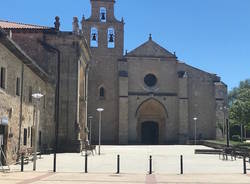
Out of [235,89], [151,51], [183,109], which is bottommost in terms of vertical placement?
[183,109]

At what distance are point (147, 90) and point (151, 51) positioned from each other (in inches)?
210

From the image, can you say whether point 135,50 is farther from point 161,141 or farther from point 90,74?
point 161,141

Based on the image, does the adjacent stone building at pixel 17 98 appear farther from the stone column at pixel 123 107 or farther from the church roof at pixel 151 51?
the church roof at pixel 151 51

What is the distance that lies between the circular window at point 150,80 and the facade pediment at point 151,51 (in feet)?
9.15

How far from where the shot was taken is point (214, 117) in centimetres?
4919

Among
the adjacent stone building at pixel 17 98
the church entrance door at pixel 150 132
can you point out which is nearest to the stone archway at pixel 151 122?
the church entrance door at pixel 150 132

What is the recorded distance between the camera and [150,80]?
49.1 m

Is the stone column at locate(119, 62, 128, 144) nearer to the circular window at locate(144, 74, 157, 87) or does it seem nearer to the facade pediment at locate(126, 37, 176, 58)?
the circular window at locate(144, 74, 157, 87)

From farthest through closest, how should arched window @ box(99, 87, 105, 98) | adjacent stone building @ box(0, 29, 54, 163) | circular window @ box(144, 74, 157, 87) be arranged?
circular window @ box(144, 74, 157, 87)
arched window @ box(99, 87, 105, 98)
adjacent stone building @ box(0, 29, 54, 163)

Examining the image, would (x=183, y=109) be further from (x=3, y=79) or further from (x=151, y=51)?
(x=3, y=79)

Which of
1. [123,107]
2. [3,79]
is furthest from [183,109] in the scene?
[3,79]

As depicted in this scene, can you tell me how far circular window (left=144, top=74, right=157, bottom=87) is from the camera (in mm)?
48969

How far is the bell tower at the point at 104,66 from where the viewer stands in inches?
1845

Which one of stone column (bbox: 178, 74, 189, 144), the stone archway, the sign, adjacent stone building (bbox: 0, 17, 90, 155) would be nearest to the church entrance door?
the stone archway
